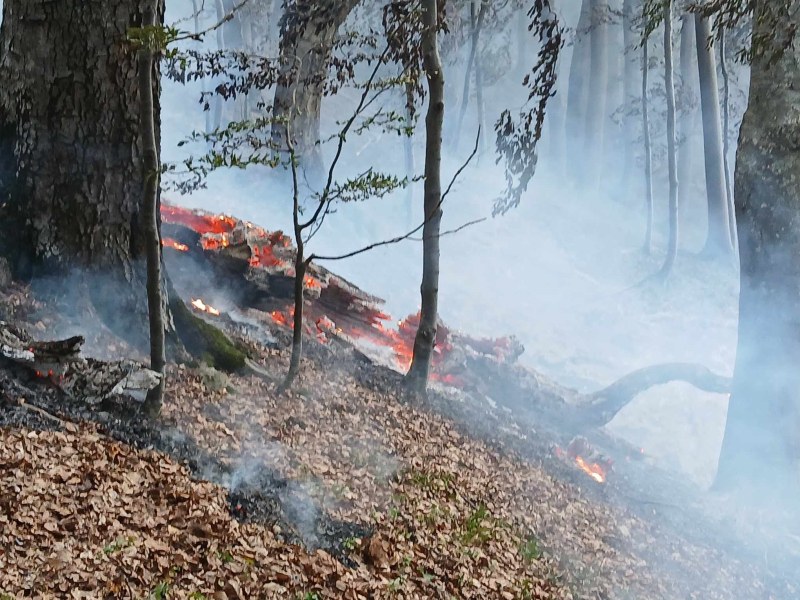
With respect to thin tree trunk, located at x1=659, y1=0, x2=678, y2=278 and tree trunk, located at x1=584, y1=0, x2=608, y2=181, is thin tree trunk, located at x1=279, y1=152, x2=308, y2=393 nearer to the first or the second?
thin tree trunk, located at x1=659, y1=0, x2=678, y2=278

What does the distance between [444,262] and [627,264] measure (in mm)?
7040

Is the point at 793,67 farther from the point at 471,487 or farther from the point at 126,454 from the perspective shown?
the point at 126,454

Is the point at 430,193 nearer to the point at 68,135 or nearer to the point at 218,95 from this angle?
the point at 68,135

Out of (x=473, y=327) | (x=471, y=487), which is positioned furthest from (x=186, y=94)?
(x=471, y=487)

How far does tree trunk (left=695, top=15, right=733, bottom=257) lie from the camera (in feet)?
59.4

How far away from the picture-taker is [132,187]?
5.21 metres

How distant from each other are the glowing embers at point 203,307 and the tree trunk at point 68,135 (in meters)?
2.16

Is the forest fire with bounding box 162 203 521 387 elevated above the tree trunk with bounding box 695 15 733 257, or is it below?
below

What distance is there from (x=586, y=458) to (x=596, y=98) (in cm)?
2268

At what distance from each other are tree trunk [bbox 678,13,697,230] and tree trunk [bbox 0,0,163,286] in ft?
82.9

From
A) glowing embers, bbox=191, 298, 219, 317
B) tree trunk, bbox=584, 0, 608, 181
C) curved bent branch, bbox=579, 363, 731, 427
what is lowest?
curved bent branch, bbox=579, 363, 731, 427

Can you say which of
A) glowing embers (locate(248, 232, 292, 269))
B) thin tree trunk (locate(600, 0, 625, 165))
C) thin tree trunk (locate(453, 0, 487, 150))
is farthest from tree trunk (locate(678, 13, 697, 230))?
glowing embers (locate(248, 232, 292, 269))

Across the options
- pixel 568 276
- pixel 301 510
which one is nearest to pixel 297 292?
pixel 301 510

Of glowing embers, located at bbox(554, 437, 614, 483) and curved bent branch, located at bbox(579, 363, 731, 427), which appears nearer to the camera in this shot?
glowing embers, located at bbox(554, 437, 614, 483)
